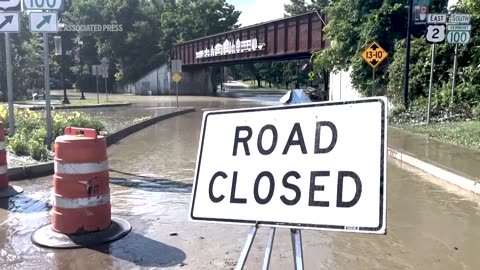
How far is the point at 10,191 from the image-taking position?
7.47m

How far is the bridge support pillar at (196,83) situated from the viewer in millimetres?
59003

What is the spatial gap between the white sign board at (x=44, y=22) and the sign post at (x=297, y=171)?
7909 mm

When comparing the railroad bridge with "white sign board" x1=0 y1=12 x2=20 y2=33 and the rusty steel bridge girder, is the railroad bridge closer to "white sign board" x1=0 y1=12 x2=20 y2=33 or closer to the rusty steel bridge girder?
the rusty steel bridge girder

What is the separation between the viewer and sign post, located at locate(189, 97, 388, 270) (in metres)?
2.58

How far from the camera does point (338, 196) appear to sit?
2613 millimetres

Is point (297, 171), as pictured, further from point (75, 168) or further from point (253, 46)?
point (253, 46)

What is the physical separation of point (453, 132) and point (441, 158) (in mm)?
3660

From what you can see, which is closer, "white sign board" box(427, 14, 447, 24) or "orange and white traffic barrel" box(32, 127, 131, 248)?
"orange and white traffic barrel" box(32, 127, 131, 248)

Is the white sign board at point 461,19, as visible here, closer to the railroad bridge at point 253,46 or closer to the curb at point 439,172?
the curb at point 439,172

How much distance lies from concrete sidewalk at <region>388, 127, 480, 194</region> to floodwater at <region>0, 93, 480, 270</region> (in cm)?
24

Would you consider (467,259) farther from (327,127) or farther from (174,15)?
(174,15)

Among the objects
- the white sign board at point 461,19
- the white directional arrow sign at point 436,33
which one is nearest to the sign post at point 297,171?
the white directional arrow sign at point 436,33
